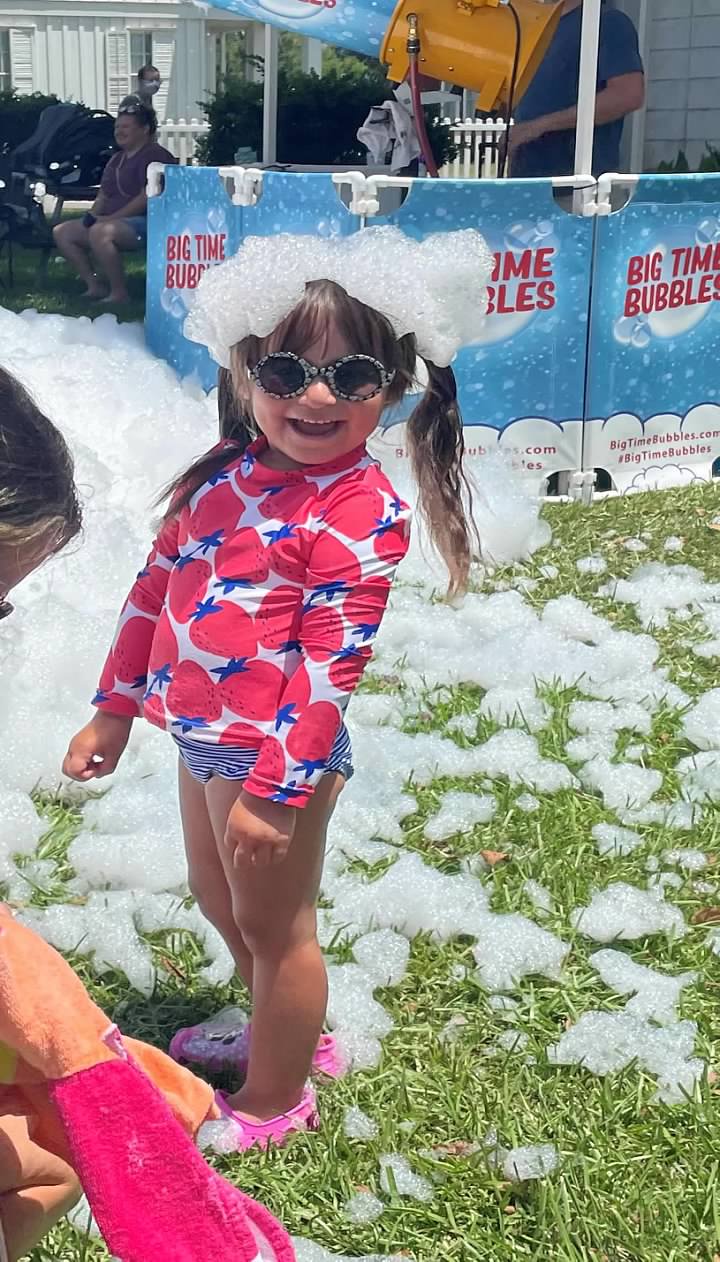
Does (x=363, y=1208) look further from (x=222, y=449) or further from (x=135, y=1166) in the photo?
(x=222, y=449)

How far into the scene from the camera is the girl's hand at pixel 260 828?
86.6 inches

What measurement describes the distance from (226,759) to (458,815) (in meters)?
1.34

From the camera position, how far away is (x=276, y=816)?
7.25 feet

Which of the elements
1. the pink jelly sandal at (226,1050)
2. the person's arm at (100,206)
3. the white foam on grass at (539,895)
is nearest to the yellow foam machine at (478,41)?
the person's arm at (100,206)

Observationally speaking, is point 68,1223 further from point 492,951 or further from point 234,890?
point 492,951

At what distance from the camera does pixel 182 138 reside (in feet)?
53.9

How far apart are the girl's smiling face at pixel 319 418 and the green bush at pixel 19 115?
18.8 meters

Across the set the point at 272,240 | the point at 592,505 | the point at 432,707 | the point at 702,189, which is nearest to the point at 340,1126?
the point at 272,240

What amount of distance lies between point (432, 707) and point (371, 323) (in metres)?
2.00

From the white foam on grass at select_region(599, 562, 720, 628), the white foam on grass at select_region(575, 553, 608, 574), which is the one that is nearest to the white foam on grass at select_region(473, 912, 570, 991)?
the white foam on grass at select_region(599, 562, 720, 628)

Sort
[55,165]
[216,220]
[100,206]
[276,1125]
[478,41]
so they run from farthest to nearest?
[55,165]
[100,206]
[478,41]
[216,220]
[276,1125]

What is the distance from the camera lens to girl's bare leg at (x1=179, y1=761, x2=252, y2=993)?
2467mm

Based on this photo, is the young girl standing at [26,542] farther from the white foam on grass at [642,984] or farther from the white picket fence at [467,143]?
the white picket fence at [467,143]

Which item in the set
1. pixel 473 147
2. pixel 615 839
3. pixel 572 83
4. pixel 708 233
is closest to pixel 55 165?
pixel 473 147
